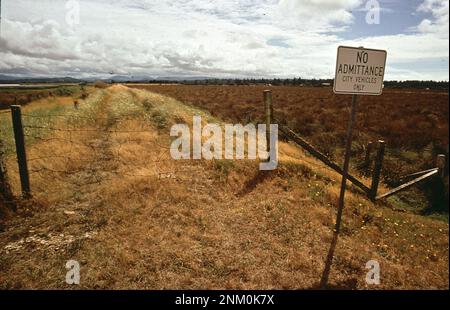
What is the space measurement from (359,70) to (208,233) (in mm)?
3757

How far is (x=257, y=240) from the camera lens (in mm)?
5035

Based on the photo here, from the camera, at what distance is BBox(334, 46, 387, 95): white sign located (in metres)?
4.36

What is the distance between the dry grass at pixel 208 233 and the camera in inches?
164

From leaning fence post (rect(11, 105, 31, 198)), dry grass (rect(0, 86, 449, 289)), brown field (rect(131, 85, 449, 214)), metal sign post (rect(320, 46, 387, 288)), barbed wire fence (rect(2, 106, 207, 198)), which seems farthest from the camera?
brown field (rect(131, 85, 449, 214))

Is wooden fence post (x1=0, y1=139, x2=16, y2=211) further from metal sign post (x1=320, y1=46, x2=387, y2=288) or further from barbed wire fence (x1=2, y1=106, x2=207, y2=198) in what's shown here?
metal sign post (x1=320, y1=46, x2=387, y2=288)

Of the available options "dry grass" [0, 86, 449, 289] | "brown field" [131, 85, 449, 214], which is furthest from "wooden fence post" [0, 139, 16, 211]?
"brown field" [131, 85, 449, 214]

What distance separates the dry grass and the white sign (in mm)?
2559

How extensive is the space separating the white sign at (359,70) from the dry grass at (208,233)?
2559 mm

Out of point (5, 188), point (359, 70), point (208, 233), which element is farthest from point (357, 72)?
point (5, 188)

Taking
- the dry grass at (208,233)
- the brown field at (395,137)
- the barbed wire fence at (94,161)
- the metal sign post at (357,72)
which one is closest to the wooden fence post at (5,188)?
the barbed wire fence at (94,161)

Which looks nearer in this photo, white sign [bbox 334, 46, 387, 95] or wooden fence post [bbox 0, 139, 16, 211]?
white sign [bbox 334, 46, 387, 95]

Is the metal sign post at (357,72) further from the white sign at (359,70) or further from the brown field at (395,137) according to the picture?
the brown field at (395,137)
